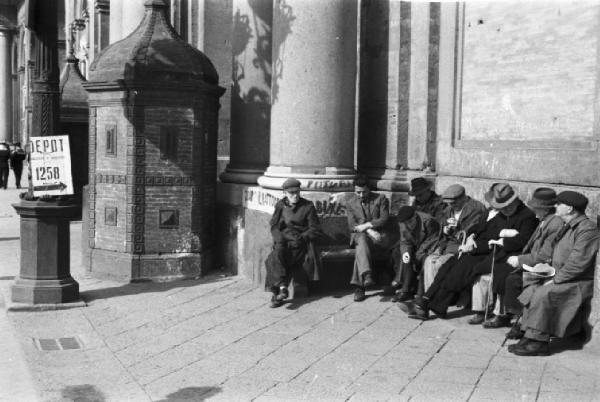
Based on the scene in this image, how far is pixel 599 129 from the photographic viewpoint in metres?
7.91

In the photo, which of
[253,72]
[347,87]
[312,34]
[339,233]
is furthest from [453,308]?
[253,72]

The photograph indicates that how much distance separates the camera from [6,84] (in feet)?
164

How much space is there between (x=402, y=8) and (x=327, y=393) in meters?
5.97

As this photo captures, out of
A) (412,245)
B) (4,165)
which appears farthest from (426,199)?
(4,165)

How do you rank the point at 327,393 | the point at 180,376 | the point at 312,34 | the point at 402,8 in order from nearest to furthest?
the point at 327,393 → the point at 180,376 → the point at 312,34 → the point at 402,8

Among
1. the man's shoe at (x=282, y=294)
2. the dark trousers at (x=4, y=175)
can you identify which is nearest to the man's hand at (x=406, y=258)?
the man's shoe at (x=282, y=294)

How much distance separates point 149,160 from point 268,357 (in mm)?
4443

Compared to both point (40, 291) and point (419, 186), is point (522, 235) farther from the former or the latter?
point (40, 291)

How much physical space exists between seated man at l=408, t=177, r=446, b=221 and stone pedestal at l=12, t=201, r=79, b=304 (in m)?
3.80

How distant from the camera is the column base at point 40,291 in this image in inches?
346

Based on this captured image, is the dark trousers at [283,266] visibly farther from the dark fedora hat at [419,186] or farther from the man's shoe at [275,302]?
the dark fedora hat at [419,186]

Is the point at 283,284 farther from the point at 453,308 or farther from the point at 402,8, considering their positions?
the point at 402,8

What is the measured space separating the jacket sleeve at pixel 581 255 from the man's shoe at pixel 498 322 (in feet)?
3.02

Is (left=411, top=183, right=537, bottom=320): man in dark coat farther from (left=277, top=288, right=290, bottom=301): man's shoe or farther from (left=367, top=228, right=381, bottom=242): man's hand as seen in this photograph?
(left=277, top=288, right=290, bottom=301): man's shoe
